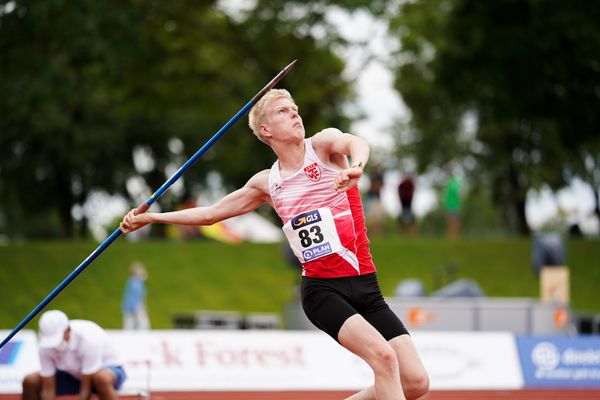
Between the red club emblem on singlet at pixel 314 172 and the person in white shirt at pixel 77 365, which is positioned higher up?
the red club emblem on singlet at pixel 314 172

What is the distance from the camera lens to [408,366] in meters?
7.02

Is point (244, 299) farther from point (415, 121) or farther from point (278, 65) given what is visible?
point (415, 121)

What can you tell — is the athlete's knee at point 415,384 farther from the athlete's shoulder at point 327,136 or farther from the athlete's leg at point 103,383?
the athlete's leg at point 103,383

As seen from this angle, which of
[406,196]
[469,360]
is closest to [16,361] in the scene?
[469,360]

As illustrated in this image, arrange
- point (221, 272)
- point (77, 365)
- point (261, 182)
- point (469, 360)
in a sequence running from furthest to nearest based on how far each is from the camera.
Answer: point (221, 272), point (469, 360), point (77, 365), point (261, 182)

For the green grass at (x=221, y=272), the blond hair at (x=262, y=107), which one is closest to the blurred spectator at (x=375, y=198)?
the green grass at (x=221, y=272)

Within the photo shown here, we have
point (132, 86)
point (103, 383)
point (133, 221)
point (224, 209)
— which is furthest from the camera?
point (132, 86)

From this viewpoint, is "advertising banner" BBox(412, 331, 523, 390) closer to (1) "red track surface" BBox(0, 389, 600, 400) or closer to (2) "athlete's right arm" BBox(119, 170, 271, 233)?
(1) "red track surface" BBox(0, 389, 600, 400)

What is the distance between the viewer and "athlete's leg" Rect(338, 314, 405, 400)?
6.68m

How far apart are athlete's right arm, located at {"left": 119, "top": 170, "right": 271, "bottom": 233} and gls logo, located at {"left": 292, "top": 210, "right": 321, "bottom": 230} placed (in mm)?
398

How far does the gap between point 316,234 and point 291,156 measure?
1.75ft

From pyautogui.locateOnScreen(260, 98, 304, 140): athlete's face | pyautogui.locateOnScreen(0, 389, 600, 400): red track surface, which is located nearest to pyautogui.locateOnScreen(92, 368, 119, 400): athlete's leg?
pyautogui.locateOnScreen(260, 98, 304, 140): athlete's face

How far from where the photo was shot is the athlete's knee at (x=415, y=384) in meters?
7.04

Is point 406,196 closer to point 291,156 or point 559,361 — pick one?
point 559,361
